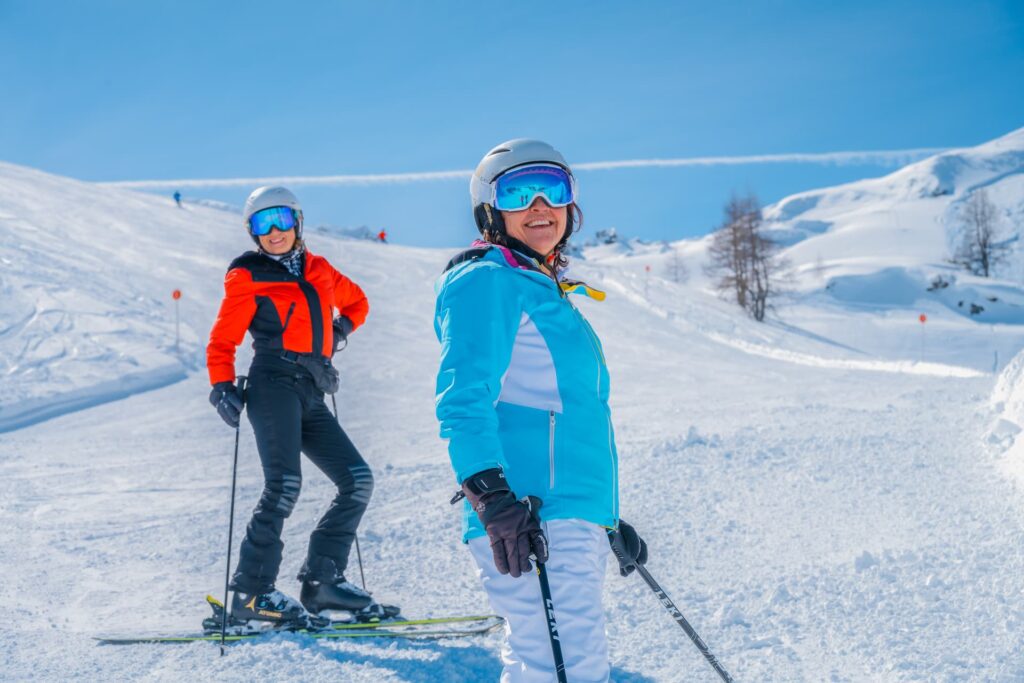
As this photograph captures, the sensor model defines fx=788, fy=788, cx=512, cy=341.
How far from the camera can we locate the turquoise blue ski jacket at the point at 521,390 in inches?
92.1

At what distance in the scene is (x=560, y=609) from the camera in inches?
94.3

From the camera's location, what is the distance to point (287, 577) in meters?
5.43

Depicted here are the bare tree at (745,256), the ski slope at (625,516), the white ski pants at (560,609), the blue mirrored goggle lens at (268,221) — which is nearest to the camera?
the white ski pants at (560,609)

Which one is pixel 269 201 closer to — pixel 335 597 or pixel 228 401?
pixel 228 401

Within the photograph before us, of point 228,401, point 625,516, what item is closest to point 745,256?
point 625,516

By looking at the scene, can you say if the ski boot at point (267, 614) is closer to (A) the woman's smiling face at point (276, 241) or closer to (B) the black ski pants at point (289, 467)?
(B) the black ski pants at point (289, 467)

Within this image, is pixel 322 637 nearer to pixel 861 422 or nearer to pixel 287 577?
pixel 287 577

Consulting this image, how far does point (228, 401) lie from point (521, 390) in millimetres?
2562

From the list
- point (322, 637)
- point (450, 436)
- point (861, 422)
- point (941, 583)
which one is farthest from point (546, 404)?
point (861, 422)

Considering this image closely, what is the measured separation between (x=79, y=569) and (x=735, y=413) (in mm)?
7554

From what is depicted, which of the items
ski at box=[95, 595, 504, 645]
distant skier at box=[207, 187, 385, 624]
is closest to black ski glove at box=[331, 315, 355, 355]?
distant skier at box=[207, 187, 385, 624]

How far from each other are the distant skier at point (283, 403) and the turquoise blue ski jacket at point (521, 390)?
2.20m

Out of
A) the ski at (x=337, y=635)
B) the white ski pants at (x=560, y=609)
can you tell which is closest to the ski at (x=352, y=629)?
the ski at (x=337, y=635)

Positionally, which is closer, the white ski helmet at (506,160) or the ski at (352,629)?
the white ski helmet at (506,160)
